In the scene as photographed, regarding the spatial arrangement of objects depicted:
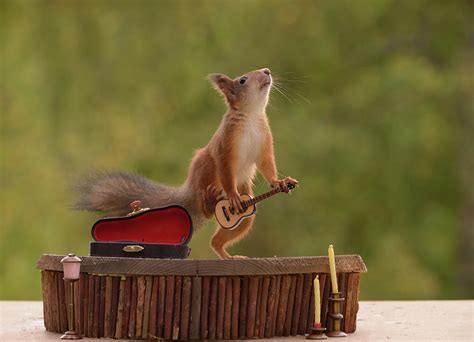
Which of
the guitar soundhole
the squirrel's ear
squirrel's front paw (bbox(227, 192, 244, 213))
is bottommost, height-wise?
the guitar soundhole

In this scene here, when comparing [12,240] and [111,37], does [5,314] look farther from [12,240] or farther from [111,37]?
[111,37]

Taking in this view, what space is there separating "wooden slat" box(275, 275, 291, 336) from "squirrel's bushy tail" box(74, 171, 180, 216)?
0.48 meters

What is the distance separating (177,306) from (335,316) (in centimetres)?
44

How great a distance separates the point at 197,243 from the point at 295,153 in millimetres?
938

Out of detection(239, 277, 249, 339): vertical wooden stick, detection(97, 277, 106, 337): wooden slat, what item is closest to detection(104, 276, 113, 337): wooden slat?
detection(97, 277, 106, 337): wooden slat

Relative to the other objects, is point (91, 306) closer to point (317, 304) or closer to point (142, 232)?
point (142, 232)

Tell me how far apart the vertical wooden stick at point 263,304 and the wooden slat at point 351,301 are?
0.89 ft

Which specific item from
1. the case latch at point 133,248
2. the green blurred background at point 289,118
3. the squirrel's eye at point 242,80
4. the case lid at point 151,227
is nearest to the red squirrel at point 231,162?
the squirrel's eye at point 242,80

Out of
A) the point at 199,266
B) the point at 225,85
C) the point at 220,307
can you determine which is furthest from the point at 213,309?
the point at 225,85

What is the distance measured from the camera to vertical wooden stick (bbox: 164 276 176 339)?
2279 mm

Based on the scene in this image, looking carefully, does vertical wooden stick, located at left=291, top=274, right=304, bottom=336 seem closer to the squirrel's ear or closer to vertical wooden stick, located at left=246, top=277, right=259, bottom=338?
vertical wooden stick, located at left=246, top=277, right=259, bottom=338

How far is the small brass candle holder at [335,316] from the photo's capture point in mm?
2402

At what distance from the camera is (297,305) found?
239 centimetres

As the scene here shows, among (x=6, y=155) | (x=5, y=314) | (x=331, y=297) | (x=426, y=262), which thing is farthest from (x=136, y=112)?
(x=331, y=297)
